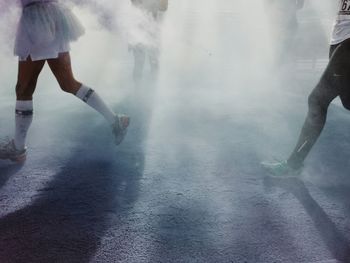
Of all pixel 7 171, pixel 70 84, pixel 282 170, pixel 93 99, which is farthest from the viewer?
pixel 93 99

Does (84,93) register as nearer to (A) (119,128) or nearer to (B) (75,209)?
(A) (119,128)

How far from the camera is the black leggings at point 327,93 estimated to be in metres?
3.34

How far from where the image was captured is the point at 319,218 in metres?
3.14

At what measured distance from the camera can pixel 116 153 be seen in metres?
4.27

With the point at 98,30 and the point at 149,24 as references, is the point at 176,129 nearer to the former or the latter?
the point at 149,24

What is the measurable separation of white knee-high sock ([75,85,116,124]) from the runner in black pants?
1.71m

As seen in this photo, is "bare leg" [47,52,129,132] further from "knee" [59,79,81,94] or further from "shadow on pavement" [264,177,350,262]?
"shadow on pavement" [264,177,350,262]

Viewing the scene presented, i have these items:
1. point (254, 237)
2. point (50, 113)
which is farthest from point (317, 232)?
point (50, 113)

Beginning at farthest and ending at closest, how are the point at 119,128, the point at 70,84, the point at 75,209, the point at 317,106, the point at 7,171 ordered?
the point at 119,128 → the point at 70,84 → the point at 7,171 → the point at 317,106 → the point at 75,209

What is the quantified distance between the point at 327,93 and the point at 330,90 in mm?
36

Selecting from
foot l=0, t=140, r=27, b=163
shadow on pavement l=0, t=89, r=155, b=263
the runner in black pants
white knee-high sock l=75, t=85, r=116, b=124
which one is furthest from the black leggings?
foot l=0, t=140, r=27, b=163

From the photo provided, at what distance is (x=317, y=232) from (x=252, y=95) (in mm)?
4228

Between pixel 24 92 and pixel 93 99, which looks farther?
pixel 93 99

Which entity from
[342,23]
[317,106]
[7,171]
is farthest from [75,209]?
[342,23]
